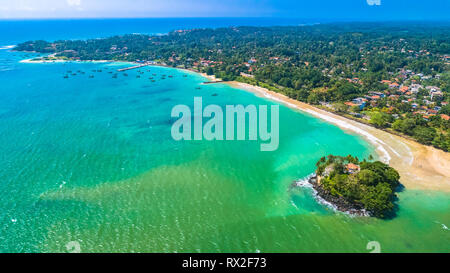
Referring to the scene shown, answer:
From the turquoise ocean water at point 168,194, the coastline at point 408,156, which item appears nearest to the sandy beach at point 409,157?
the coastline at point 408,156

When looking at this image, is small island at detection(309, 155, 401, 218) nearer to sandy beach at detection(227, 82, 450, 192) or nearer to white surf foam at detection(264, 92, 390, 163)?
sandy beach at detection(227, 82, 450, 192)

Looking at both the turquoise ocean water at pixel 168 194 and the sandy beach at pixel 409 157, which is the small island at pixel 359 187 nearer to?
the turquoise ocean water at pixel 168 194

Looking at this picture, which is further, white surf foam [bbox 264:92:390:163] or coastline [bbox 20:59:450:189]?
white surf foam [bbox 264:92:390:163]

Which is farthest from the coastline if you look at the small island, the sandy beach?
the small island

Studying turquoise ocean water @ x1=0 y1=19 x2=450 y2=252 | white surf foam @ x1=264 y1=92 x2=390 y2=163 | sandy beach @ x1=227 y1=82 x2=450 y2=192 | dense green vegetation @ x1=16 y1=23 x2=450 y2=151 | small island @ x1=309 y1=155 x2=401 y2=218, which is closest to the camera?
turquoise ocean water @ x1=0 y1=19 x2=450 y2=252

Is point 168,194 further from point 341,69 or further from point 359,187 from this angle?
point 341,69

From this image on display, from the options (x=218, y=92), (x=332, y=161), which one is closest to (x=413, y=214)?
(x=332, y=161)
